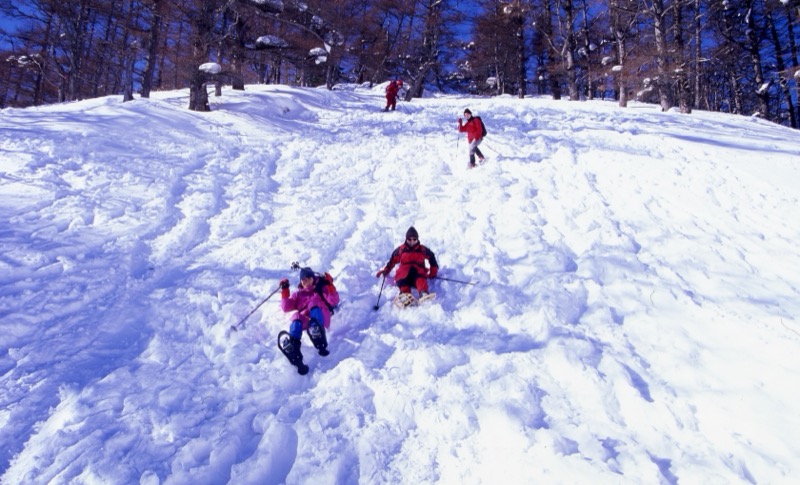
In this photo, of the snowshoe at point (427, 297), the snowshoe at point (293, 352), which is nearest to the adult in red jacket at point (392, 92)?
the snowshoe at point (427, 297)

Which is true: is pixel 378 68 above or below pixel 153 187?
above

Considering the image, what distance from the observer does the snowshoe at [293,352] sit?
4328 mm

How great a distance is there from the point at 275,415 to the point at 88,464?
1415 mm

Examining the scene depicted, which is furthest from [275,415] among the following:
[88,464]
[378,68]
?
[378,68]

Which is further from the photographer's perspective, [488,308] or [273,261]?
[273,261]

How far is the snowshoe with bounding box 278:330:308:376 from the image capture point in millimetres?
4328

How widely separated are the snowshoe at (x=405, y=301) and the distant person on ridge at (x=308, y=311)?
81 centimetres

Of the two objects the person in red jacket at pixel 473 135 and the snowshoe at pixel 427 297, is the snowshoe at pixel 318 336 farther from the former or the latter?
the person in red jacket at pixel 473 135

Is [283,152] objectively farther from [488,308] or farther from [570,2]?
[570,2]

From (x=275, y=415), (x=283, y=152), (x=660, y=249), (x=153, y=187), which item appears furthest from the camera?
Result: (x=283, y=152)

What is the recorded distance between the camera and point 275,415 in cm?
378

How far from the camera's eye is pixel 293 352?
14.3 feet

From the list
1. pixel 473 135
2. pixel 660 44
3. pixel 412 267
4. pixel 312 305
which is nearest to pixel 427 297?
pixel 412 267

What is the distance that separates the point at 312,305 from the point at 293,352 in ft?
2.59
